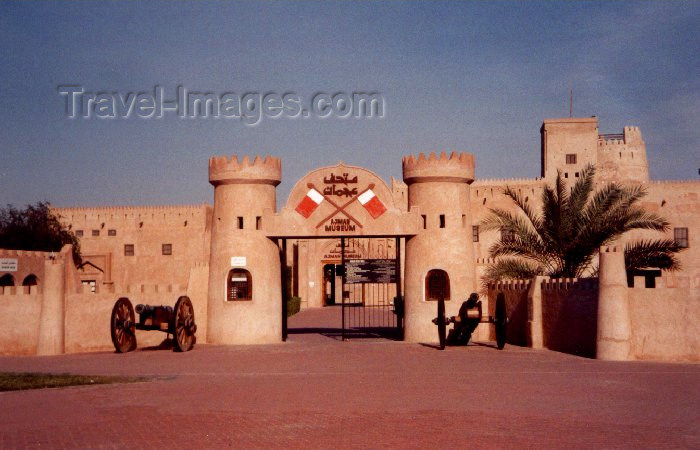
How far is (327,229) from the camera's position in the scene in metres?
21.8

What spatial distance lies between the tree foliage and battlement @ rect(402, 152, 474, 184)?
32894 mm

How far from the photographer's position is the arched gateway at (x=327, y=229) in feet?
71.9

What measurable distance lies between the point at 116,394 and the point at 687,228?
38.2m

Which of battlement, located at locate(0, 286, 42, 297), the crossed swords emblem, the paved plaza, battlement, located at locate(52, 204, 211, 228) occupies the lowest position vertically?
the paved plaza

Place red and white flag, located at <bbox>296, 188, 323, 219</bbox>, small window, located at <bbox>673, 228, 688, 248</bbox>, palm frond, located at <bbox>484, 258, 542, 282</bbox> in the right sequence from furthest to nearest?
1. small window, located at <bbox>673, 228, 688, 248</bbox>
2. red and white flag, located at <bbox>296, 188, 323, 219</bbox>
3. palm frond, located at <bbox>484, 258, 542, 282</bbox>

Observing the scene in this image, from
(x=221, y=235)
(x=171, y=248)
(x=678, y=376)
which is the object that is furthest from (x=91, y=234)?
(x=678, y=376)

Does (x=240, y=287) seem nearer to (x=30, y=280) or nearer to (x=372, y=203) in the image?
(x=372, y=203)

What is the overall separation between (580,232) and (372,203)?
18.2ft

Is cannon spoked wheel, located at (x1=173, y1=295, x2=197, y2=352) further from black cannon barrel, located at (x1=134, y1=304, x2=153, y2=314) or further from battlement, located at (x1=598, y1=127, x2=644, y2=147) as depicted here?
battlement, located at (x1=598, y1=127, x2=644, y2=147)

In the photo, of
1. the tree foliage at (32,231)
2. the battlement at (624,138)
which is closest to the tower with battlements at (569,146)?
the battlement at (624,138)

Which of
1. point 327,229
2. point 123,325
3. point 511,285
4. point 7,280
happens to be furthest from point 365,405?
point 7,280

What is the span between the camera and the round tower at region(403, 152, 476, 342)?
72.1 feet

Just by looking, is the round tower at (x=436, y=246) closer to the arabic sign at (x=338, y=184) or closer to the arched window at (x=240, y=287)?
the arabic sign at (x=338, y=184)

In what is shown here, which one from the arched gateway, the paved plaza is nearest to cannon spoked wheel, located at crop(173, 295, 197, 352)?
the arched gateway
